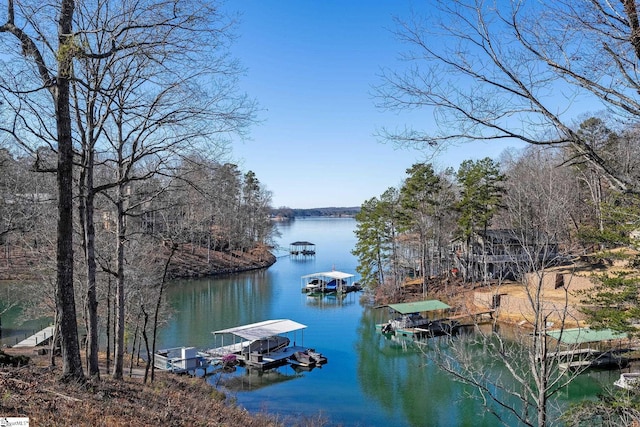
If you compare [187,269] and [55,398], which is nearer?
[55,398]

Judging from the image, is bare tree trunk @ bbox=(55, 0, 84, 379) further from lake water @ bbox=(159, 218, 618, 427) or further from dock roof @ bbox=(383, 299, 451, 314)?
dock roof @ bbox=(383, 299, 451, 314)

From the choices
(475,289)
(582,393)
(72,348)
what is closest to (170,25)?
(72,348)

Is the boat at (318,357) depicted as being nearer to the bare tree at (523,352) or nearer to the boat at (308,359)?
the boat at (308,359)

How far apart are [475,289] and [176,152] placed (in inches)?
1009

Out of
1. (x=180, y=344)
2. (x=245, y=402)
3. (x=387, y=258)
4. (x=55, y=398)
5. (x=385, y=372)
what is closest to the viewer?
(x=55, y=398)

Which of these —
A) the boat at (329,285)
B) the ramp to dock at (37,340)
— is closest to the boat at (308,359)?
the ramp to dock at (37,340)

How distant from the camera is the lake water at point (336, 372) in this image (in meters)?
13.3

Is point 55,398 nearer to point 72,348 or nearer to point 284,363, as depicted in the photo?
point 72,348

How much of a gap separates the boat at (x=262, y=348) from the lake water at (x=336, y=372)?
0.67 metres

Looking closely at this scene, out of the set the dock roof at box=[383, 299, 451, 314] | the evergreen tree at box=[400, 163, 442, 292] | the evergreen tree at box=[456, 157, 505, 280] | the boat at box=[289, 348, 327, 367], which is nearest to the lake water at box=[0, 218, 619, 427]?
the boat at box=[289, 348, 327, 367]

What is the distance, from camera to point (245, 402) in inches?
550

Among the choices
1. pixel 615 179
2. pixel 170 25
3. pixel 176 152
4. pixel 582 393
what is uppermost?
pixel 170 25

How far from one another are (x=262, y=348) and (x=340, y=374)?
399 cm

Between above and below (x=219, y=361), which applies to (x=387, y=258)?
above
